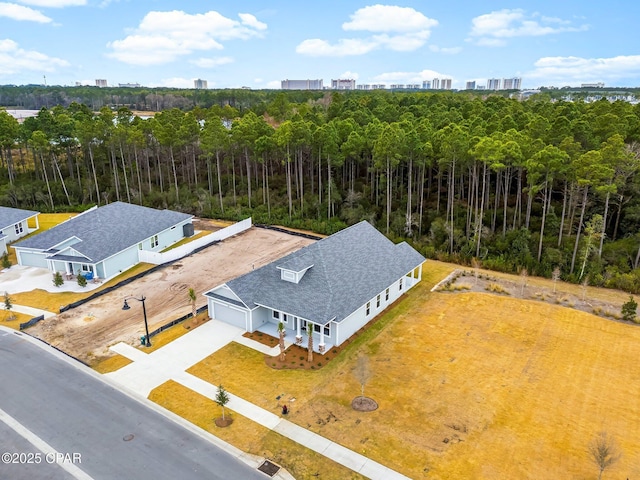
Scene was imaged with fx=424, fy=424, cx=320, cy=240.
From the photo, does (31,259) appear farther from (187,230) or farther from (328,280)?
(328,280)

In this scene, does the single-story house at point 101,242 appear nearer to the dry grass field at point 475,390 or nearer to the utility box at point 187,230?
the utility box at point 187,230

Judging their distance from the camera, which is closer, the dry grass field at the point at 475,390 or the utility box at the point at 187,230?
the dry grass field at the point at 475,390

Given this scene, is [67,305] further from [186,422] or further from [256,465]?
[256,465]

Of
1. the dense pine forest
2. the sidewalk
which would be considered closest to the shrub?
Answer: the dense pine forest

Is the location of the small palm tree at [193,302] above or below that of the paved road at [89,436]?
above

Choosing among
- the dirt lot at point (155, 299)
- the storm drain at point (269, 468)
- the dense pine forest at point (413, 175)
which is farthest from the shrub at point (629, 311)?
the dirt lot at point (155, 299)

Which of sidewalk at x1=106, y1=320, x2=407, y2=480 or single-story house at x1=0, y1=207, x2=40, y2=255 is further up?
single-story house at x1=0, y1=207, x2=40, y2=255

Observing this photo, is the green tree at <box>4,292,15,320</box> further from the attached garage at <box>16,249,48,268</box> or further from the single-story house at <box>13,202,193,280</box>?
the attached garage at <box>16,249,48,268</box>
